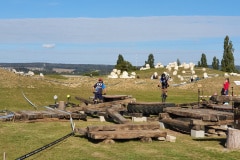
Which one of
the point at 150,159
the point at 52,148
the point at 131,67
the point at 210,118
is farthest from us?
the point at 131,67

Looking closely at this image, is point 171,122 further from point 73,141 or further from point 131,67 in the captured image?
point 131,67

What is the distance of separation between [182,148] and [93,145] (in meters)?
3.23

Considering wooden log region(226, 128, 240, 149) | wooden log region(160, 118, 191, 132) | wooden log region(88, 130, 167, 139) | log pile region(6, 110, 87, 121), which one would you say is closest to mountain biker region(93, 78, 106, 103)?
log pile region(6, 110, 87, 121)

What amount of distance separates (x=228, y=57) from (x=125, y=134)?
277 feet

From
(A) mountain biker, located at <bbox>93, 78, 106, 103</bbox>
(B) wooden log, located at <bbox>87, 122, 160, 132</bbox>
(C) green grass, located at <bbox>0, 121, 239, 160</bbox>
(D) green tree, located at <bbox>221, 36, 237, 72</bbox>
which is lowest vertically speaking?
(C) green grass, located at <bbox>0, 121, 239, 160</bbox>

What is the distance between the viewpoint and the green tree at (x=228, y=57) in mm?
92500

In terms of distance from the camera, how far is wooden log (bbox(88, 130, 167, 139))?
1408 centimetres

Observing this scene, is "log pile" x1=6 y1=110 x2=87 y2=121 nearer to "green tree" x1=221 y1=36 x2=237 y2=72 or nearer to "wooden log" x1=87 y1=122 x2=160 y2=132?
"wooden log" x1=87 y1=122 x2=160 y2=132

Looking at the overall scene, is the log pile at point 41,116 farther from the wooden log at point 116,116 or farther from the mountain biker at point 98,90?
the mountain biker at point 98,90

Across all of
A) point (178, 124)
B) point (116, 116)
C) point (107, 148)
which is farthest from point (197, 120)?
point (116, 116)

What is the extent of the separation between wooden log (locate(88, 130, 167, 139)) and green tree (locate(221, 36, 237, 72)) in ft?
269

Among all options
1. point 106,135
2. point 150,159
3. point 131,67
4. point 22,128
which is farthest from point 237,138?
point 131,67

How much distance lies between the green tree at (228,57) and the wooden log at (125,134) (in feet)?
269

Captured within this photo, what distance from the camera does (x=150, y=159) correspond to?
39.2 ft
